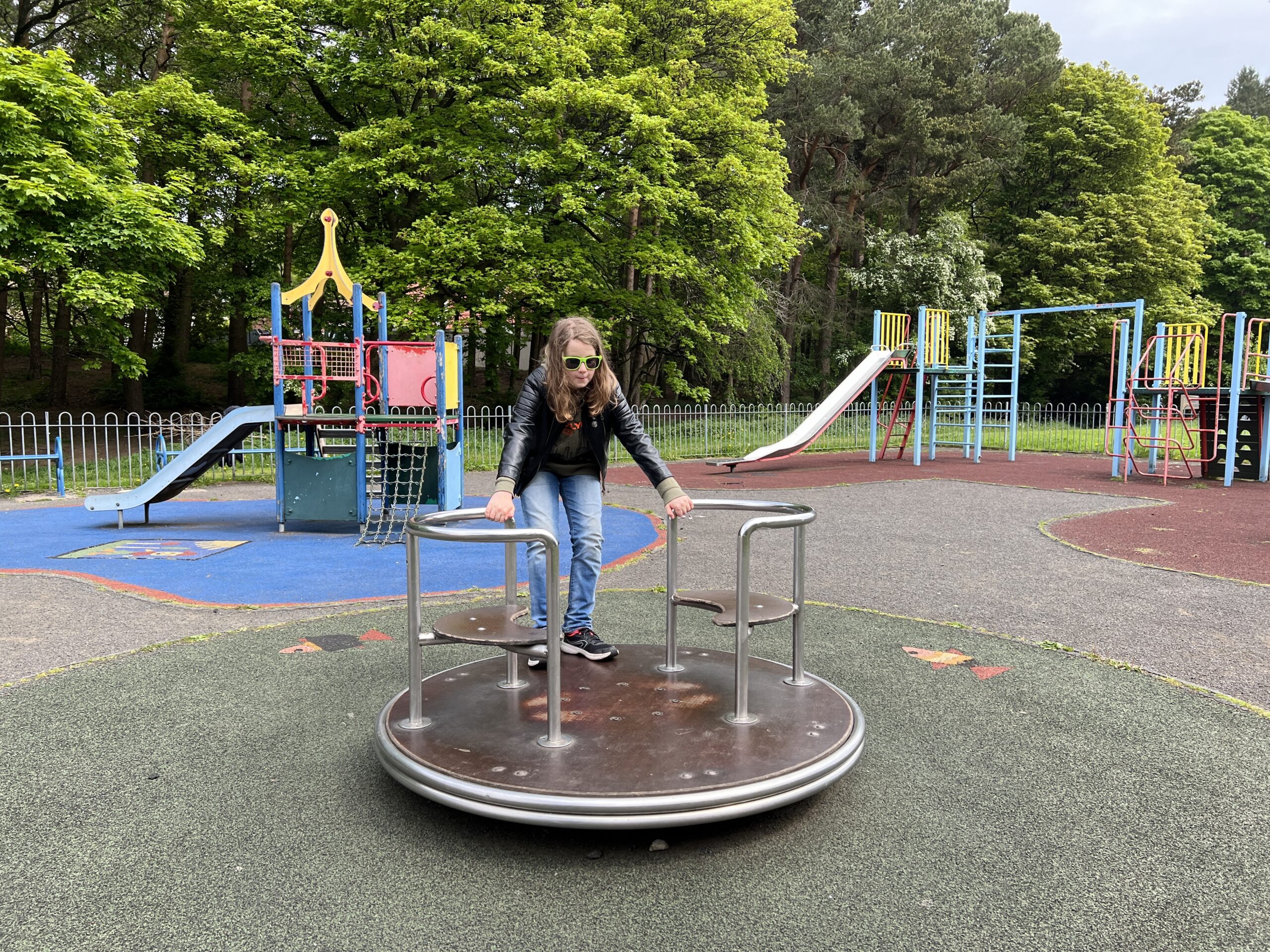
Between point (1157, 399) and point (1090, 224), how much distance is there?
19151 mm

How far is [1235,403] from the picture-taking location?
12.5 m

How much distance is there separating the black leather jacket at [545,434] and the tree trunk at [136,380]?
66.4 feet

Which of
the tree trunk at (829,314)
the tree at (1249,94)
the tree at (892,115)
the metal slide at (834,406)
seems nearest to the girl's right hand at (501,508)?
the metal slide at (834,406)

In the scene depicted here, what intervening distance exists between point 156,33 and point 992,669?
27.3 meters

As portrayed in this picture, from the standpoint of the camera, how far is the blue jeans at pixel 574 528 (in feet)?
12.5

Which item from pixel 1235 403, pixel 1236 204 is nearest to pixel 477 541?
pixel 1235 403

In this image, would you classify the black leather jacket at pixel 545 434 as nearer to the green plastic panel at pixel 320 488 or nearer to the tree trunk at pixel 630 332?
the green plastic panel at pixel 320 488

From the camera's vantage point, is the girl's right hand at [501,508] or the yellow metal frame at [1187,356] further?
the yellow metal frame at [1187,356]

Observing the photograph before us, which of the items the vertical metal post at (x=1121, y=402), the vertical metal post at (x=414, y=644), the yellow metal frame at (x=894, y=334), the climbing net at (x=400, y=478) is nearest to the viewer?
the vertical metal post at (x=414, y=644)

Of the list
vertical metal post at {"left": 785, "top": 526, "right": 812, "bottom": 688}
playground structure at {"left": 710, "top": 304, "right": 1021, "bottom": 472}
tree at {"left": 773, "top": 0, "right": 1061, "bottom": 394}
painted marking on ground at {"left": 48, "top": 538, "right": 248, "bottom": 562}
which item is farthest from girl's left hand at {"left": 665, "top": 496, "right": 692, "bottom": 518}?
tree at {"left": 773, "top": 0, "right": 1061, "bottom": 394}

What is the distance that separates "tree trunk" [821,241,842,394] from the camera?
101 feet

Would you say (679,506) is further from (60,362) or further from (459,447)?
(60,362)

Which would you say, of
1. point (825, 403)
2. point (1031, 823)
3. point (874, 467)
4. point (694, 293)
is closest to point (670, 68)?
point (694, 293)

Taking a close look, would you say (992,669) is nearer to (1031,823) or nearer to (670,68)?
(1031,823)
